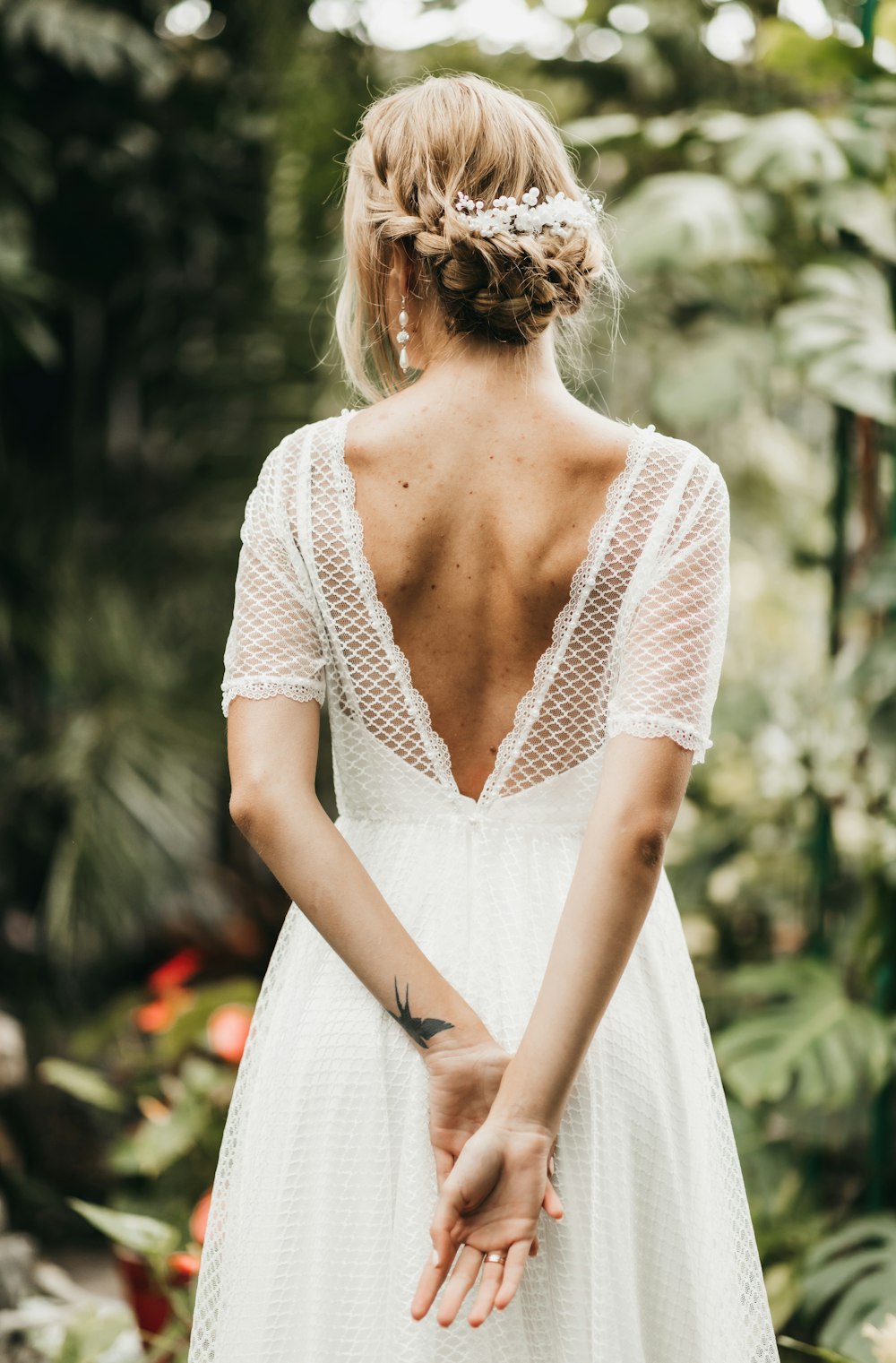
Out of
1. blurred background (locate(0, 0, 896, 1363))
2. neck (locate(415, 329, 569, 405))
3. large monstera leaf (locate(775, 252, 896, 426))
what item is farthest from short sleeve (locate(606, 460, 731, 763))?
large monstera leaf (locate(775, 252, 896, 426))

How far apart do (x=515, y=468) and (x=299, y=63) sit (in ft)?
9.69

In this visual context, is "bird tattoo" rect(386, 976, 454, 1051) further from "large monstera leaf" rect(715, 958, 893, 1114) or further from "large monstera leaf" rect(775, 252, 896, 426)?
"large monstera leaf" rect(775, 252, 896, 426)

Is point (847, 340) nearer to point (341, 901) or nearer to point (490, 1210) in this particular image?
point (341, 901)

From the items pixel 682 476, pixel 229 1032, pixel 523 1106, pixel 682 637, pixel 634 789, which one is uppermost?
pixel 682 476

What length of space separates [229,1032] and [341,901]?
1386 mm

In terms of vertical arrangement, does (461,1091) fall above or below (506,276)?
below

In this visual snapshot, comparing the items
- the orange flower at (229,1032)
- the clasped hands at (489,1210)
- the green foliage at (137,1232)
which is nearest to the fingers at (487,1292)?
the clasped hands at (489,1210)

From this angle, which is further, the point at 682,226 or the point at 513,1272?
the point at 682,226

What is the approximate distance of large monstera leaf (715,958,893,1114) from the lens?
247cm

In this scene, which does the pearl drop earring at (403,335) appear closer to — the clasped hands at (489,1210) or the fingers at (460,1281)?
the clasped hands at (489,1210)

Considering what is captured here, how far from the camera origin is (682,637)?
1377mm

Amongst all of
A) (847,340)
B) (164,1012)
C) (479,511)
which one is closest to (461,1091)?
(479,511)

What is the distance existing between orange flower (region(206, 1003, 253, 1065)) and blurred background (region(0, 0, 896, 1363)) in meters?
0.01

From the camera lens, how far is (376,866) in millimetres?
1521
